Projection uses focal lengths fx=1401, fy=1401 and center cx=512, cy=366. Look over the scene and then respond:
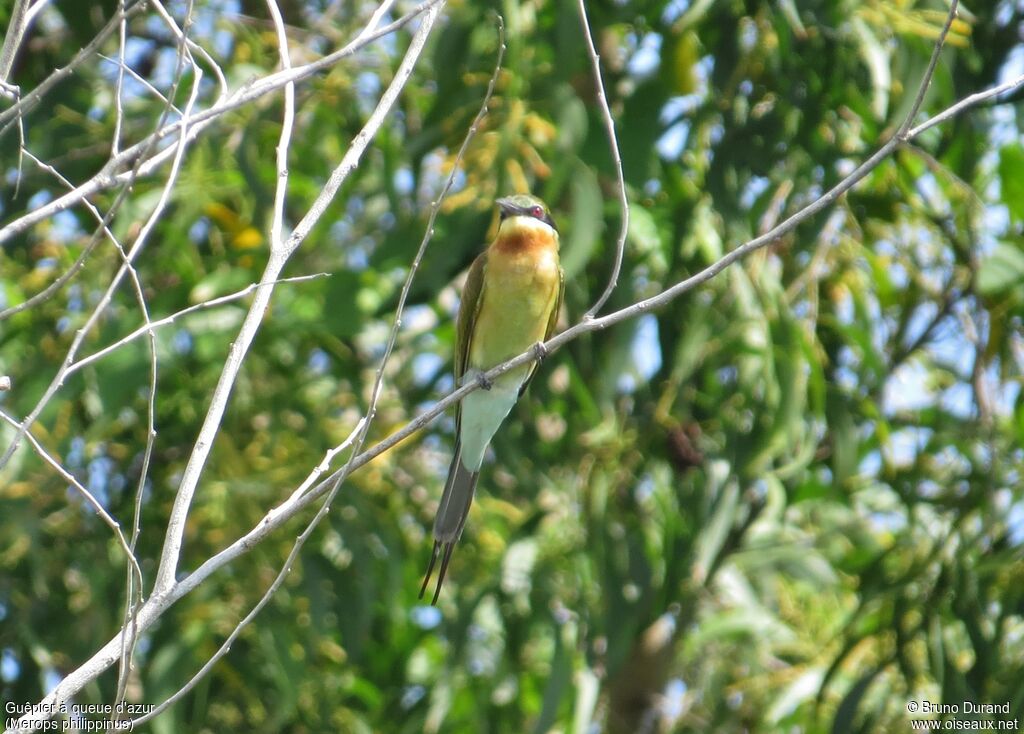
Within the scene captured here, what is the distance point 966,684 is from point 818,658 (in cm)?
56

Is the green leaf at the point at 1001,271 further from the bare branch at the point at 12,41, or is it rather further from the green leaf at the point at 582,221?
the bare branch at the point at 12,41

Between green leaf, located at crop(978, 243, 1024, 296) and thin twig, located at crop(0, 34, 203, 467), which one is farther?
green leaf, located at crop(978, 243, 1024, 296)

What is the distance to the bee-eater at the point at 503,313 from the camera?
3.53 meters

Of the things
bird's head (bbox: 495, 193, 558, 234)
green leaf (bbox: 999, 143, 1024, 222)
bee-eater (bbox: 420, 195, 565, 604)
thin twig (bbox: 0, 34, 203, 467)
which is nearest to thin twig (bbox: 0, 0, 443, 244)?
thin twig (bbox: 0, 34, 203, 467)

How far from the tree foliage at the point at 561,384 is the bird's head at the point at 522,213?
6 cm

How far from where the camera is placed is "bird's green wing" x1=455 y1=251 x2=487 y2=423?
372 cm

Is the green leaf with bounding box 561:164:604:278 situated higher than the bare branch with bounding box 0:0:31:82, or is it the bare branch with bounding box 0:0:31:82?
the bare branch with bounding box 0:0:31:82

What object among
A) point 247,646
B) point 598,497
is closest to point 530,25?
point 598,497

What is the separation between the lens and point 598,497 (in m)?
3.75

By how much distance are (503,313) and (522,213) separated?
11.2 inches

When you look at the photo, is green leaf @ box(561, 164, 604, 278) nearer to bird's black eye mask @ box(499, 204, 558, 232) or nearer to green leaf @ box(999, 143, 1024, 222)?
bird's black eye mask @ box(499, 204, 558, 232)

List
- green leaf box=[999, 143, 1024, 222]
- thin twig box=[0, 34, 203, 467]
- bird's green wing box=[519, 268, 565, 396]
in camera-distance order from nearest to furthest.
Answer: thin twig box=[0, 34, 203, 467], bird's green wing box=[519, 268, 565, 396], green leaf box=[999, 143, 1024, 222]

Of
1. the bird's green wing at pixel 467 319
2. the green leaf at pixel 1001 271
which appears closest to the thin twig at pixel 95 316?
the bird's green wing at pixel 467 319

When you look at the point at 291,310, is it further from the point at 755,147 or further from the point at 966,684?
the point at 966,684
